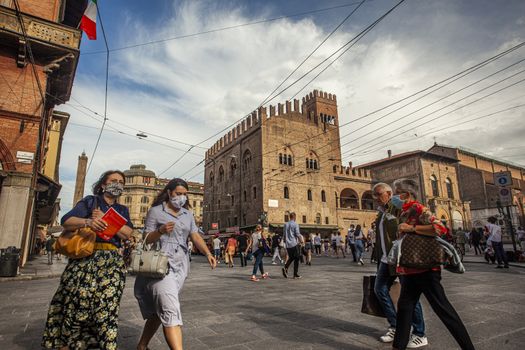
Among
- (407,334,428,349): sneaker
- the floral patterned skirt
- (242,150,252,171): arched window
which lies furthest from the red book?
(242,150,252,171): arched window

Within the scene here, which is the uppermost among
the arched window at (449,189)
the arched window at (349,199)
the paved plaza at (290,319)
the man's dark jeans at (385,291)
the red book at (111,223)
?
the arched window at (449,189)

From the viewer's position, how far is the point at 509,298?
518 centimetres

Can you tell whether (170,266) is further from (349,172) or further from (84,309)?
(349,172)

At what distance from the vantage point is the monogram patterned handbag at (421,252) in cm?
269

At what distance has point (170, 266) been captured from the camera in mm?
2746

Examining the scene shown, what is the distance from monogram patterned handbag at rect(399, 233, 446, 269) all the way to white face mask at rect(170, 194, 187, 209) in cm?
207

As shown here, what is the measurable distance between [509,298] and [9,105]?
1538 centimetres

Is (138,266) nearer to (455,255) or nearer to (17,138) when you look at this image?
(455,255)

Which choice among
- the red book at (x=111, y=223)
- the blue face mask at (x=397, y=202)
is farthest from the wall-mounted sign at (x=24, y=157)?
the blue face mask at (x=397, y=202)

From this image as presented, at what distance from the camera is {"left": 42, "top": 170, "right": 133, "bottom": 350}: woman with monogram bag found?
93.7 inches

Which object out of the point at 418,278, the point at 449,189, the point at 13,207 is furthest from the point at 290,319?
the point at 449,189

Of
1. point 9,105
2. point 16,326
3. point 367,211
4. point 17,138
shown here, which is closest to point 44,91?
point 9,105

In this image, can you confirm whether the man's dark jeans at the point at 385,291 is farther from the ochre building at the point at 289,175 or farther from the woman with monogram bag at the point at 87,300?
the ochre building at the point at 289,175

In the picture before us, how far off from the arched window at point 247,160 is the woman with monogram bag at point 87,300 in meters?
33.5
